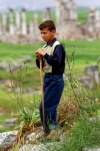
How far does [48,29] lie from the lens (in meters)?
7.20

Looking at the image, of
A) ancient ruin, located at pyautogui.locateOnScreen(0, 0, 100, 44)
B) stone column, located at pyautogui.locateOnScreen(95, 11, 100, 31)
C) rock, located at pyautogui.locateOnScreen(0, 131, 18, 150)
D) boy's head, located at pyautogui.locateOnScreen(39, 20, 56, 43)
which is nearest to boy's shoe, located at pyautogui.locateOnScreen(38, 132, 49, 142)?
rock, located at pyautogui.locateOnScreen(0, 131, 18, 150)

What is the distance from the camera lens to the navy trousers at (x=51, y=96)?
712cm

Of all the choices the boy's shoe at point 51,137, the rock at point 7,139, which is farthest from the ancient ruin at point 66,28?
the boy's shoe at point 51,137

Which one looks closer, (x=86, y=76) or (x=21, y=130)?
(x=21, y=130)

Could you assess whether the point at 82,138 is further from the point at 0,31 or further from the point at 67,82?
the point at 0,31

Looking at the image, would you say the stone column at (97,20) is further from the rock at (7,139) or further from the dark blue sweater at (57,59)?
the dark blue sweater at (57,59)

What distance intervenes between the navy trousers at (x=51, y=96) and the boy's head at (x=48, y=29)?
0.54 metres

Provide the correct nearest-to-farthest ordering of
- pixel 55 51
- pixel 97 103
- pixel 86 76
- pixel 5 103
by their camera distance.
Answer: pixel 55 51
pixel 97 103
pixel 5 103
pixel 86 76

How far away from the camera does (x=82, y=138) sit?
6555 millimetres

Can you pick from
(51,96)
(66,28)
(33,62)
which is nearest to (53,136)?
(51,96)

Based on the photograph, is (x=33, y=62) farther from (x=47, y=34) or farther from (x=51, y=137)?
(x=51, y=137)

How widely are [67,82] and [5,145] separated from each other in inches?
56.5

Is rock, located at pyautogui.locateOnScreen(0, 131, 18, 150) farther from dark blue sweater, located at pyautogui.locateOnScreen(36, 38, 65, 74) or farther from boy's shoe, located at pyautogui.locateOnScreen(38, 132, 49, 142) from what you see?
dark blue sweater, located at pyautogui.locateOnScreen(36, 38, 65, 74)

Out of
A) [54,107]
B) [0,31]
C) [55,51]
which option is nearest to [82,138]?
[54,107]
